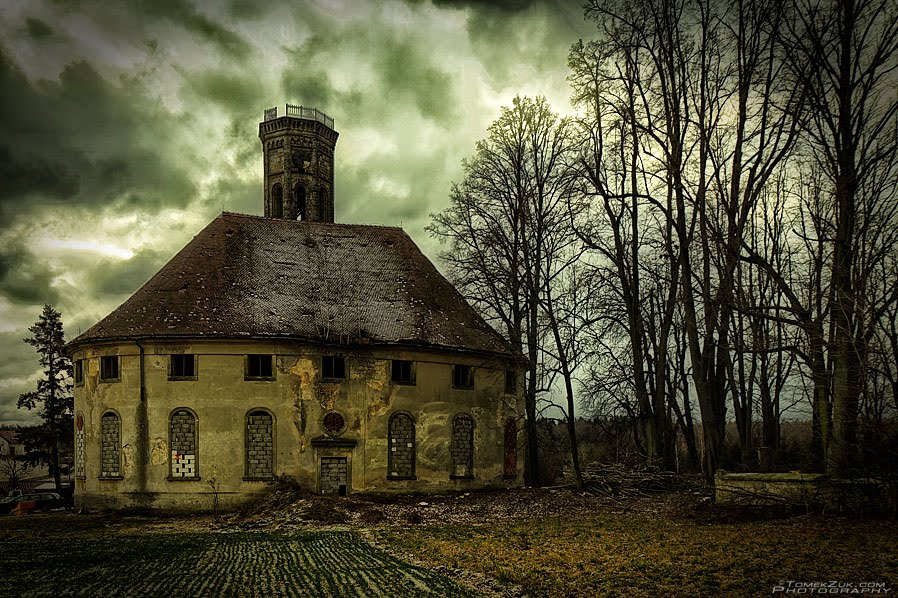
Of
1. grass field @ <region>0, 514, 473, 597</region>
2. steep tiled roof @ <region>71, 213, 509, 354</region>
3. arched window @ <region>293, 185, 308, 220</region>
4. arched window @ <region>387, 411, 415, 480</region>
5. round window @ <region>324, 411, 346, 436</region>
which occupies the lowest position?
grass field @ <region>0, 514, 473, 597</region>

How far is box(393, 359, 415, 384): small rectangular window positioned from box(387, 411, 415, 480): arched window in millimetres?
1313

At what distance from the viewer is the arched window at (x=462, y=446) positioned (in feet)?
102

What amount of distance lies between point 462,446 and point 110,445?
14.1 m

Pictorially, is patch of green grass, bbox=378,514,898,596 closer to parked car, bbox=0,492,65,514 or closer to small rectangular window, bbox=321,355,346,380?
small rectangular window, bbox=321,355,346,380

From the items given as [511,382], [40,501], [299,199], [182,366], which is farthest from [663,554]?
[299,199]

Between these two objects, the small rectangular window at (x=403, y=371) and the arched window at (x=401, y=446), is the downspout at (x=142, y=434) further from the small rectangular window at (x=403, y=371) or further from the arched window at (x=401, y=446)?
the small rectangular window at (x=403, y=371)

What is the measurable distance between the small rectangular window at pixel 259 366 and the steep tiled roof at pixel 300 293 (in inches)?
42.0

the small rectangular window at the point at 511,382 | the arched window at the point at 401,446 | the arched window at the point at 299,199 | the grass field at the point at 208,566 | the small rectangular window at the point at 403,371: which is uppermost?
the arched window at the point at 299,199

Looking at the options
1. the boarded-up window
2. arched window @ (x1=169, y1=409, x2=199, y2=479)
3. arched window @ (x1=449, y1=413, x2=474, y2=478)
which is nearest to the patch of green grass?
arched window @ (x1=449, y1=413, x2=474, y2=478)

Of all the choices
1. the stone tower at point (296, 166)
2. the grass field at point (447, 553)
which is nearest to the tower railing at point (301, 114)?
the stone tower at point (296, 166)

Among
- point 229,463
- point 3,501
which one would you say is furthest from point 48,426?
point 229,463

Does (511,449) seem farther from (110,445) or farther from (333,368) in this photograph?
(110,445)

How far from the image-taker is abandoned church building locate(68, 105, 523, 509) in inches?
1106

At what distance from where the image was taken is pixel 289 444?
28531mm
